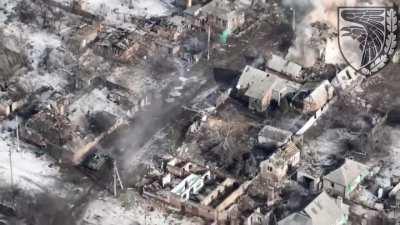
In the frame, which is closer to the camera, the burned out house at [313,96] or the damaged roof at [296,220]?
the damaged roof at [296,220]

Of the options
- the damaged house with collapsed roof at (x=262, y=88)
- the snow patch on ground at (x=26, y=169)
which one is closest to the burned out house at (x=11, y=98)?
the snow patch on ground at (x=26, y=169)

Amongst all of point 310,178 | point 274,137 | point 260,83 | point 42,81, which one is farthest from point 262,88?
point 42,81

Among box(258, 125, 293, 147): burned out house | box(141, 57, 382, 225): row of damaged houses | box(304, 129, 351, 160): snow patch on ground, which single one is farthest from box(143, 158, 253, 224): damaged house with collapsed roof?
box(304, 129, 351, 160): snow patch on ground

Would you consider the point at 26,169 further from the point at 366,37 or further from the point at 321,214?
the point at 366,37

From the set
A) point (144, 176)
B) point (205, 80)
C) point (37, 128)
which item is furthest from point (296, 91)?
point (37, 128)

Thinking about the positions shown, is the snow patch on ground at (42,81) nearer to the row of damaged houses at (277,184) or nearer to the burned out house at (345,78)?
the row of damaged houses at (277,184)
